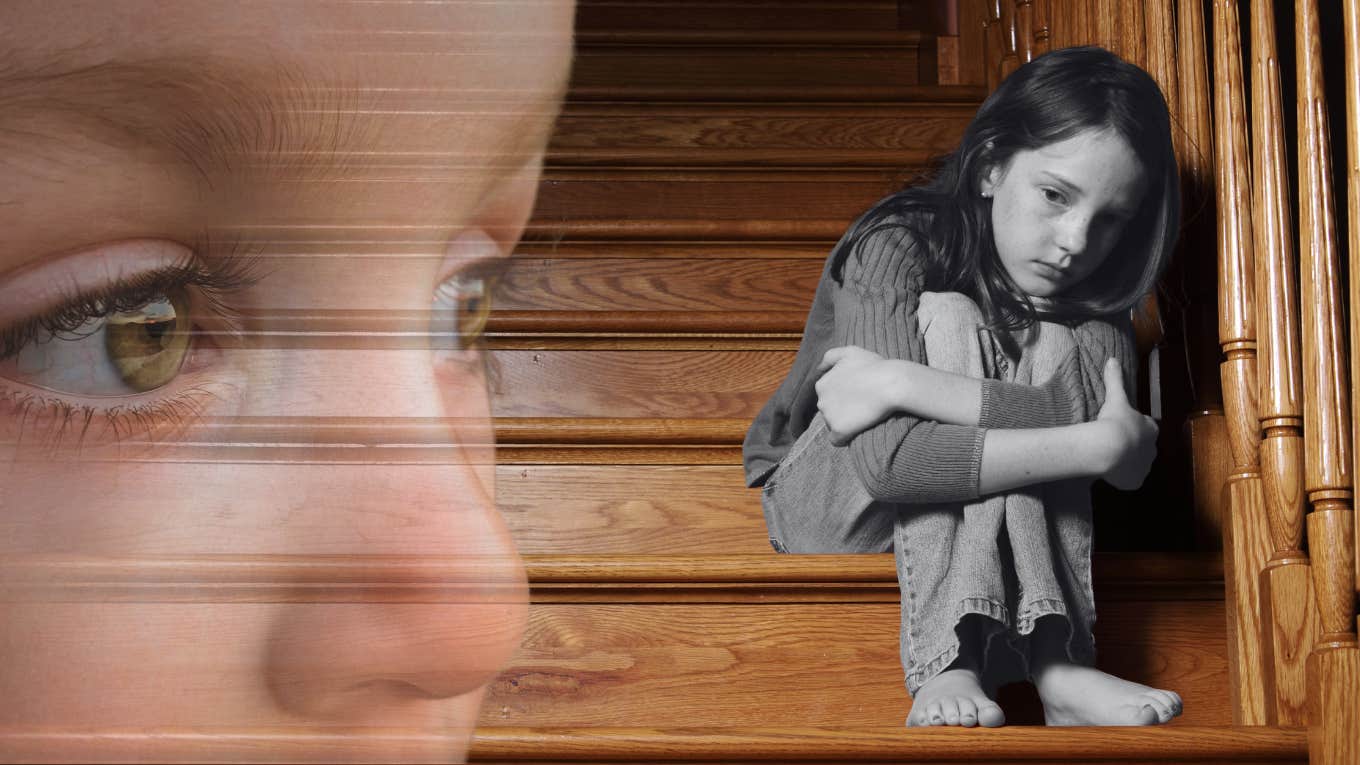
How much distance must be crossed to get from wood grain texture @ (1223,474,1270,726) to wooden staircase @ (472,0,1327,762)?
27 millimetres

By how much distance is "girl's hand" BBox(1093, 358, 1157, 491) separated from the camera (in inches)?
35.3

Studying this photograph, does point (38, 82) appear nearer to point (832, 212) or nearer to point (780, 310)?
point (780, 310)

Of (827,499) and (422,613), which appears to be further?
(827,499)

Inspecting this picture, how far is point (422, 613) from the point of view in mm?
873

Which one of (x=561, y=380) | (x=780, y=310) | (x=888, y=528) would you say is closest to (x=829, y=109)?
(x=780, y=310)

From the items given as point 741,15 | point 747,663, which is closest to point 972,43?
point 741,15

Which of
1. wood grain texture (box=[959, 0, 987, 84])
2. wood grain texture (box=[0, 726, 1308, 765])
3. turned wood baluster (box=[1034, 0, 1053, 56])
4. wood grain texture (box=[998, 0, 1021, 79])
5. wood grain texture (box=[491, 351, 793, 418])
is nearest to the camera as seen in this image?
wood grain texture (box=[0, 726, 1308, 765])

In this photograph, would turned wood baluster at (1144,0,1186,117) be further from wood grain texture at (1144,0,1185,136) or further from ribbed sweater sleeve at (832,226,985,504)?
ribbed sweater sleeve at (832,226,985,504)

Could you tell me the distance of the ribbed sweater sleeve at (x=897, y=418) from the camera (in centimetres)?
89

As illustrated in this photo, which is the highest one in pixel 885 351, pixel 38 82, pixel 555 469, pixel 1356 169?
pixel 38 82

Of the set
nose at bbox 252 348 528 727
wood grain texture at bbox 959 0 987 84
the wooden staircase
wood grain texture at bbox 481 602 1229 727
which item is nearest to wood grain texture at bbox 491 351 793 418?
the wooden staircase

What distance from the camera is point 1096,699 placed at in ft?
2.84

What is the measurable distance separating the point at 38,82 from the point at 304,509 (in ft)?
0.99
